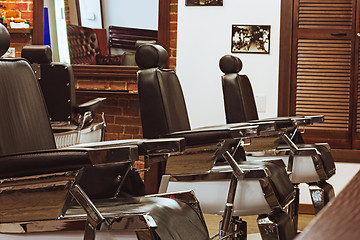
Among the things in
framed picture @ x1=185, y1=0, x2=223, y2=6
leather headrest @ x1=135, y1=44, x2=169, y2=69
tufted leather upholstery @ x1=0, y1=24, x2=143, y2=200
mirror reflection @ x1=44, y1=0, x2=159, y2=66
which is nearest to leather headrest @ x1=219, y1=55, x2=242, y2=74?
framed picture @ x1=185, y1=0, x2=223, y2=6

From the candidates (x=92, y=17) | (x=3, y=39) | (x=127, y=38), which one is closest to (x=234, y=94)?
(x=3, y=39)

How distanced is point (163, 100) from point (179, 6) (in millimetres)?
2282

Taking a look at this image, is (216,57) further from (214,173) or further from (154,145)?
(154,145)

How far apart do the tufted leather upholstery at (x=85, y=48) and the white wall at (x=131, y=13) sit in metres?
0.33

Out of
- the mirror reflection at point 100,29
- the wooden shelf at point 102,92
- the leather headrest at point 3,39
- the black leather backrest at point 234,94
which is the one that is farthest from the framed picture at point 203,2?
the leather headrest at point 3,39

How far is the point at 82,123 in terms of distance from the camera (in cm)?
434

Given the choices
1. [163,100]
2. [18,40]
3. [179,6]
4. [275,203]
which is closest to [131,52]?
[18,40]

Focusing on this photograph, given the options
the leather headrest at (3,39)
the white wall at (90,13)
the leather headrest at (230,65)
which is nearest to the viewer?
the leather headrest at (3,39)

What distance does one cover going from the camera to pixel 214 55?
15.1ft

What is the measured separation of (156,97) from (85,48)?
12.7 feet

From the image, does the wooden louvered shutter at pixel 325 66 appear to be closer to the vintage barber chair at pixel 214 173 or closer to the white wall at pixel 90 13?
the vintage barber chair at pixel 214 173

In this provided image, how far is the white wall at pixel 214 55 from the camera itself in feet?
14.9

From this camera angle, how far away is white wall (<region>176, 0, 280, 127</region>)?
4543 millimetres

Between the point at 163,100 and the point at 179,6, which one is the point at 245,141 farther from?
the point at 179,6
